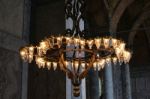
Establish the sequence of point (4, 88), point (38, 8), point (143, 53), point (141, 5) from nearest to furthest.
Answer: point (4, 88), point (38, 8), point (141, 5), point (143, 53)

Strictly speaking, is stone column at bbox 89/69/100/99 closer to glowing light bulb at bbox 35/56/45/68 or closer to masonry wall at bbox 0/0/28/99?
glowing light bulb at bbox 35/56/45/68

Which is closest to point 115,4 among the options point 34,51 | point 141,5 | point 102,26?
point 102,26

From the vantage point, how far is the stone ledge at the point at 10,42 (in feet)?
17.2

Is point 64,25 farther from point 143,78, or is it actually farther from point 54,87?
point 143,78

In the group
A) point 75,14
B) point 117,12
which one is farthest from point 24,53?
point 117,12

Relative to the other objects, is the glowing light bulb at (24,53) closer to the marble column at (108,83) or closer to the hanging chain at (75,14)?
the hanging chain at (75,14)

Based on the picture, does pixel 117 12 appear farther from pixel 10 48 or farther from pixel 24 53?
pixel 10 48

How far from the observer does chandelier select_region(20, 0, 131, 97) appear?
602 centimetres

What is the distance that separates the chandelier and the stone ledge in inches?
5.0

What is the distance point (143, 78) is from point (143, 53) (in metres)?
1.46

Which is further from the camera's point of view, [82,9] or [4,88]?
[82,9]

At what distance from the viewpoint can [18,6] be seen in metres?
5.75

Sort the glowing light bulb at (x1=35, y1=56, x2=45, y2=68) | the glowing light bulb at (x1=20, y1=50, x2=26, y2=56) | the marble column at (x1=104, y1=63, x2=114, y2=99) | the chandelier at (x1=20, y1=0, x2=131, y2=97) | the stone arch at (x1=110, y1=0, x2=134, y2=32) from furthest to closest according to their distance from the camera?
the stone arch at (x1=110, y1=0, x2=134, y2=32), the marble column at (x1=104, y1=63, x2=114, y2=99), the glowing light bulb at (x1=35, y1=56, x2=45, y2=68), the chandelier at (x1=20, y1=0, x2=131, y2=97), the glowing light bulb at (x1=20, y1=50, x2=26, y2=56)

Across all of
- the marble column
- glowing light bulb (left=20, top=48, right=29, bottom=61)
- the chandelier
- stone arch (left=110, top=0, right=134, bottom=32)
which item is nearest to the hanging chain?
the chandelier
